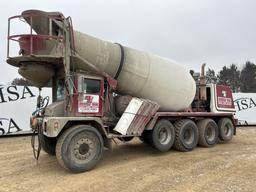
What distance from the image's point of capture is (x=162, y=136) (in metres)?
9.87

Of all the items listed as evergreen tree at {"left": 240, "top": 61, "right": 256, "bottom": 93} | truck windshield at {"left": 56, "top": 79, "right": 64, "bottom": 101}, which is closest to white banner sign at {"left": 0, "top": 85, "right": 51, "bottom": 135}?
truck windshield at {"left": 56, "top": 79, "right": 64, "bottom": 101}

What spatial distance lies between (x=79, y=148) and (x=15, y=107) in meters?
9.39

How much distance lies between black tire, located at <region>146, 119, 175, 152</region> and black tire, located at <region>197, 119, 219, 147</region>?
5.58 feet

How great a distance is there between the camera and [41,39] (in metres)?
7.58

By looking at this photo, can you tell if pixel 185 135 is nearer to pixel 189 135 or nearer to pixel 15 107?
pixel 189 135

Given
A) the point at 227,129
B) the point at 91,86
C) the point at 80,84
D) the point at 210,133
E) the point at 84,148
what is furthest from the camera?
the point at 227,129

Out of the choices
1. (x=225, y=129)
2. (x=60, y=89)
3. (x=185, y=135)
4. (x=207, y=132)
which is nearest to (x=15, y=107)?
(x=60, y=89)

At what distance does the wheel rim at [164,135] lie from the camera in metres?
9.73

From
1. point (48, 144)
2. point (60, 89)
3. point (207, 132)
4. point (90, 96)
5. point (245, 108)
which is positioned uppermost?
point (60, 89)

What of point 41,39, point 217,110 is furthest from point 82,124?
point 217,110

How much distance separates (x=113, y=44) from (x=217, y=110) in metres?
5.69

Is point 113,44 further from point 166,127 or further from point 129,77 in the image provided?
point 166,127

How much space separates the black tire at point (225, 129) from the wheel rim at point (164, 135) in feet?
10.9

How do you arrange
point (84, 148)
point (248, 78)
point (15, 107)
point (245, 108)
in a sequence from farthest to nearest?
point (248, 78)
point (245, 108)
point (15, 107)
point (84, 148)
